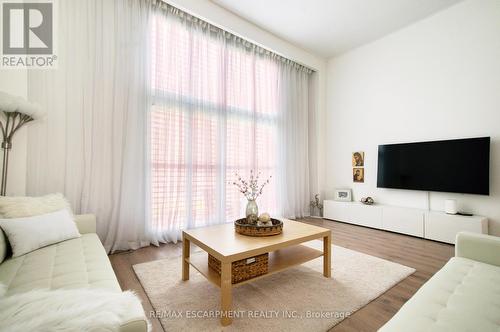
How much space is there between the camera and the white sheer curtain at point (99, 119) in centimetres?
233

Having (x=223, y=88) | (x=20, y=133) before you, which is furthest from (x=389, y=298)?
(x=20, y=133)

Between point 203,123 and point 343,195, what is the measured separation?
9.99ft

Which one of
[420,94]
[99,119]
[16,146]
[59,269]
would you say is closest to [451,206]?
[420,94]

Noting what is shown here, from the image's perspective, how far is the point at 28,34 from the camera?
89.7 inches

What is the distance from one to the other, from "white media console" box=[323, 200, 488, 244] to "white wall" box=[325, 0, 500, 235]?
0.35 meters

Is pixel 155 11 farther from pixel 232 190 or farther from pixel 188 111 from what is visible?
pixel 232 190

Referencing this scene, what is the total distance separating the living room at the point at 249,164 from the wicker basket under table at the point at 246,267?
10 mm

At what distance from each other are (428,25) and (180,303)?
498cm

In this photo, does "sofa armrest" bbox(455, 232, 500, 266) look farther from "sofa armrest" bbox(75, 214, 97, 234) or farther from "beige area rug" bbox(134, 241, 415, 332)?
"sofa armrest" bbox(75, 214, 97, 234)

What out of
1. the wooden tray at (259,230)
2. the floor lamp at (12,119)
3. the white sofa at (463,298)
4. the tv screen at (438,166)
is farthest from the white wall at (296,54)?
the white sofa at (463,298)

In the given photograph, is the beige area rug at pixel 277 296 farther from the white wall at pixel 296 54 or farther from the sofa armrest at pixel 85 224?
the white wall at pixel 296 54

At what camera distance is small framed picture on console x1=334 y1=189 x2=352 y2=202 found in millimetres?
4410

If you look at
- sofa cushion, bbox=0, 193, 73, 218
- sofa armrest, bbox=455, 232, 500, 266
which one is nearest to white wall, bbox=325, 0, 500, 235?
sofa armrest, bbox=455, 232, 500, 266

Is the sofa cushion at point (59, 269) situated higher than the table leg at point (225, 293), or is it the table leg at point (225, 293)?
the sofa cushion at point (59, 269)
